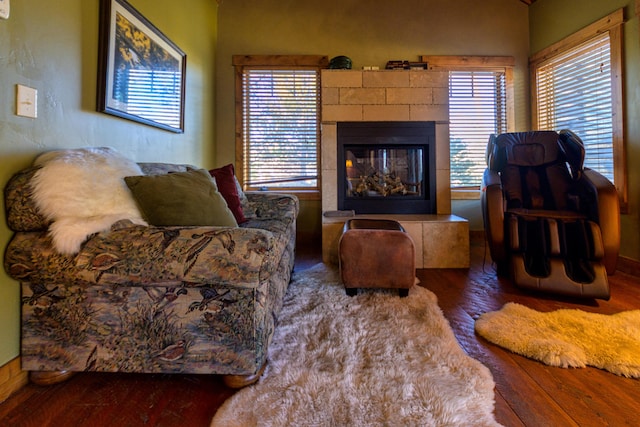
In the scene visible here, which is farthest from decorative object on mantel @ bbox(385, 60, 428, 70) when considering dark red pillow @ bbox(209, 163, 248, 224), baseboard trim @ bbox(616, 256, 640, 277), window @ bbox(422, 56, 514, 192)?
baseboard trim @ bbox(616, 256, 640, 277)

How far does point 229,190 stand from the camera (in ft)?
6.99

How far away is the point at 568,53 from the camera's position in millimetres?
3014

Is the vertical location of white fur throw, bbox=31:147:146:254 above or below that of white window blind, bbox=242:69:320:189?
below

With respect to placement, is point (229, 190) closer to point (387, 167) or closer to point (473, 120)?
point (387, 167)

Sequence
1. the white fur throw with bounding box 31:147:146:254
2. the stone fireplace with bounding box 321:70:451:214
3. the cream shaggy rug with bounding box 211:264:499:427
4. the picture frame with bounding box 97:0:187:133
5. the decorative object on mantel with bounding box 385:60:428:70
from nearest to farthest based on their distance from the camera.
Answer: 1. the cream shaggy rug with bounding box 211:264:499:427
2. the white fur throw with bounding box 31:147:146:254
3. the picture frame with bounding box 97:0:187:133
4. the stone fireplace with bounding box 321:70:451:214
5. the decorative object on mantel with bounding box 385:60:428:70

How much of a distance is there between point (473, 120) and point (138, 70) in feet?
12.1

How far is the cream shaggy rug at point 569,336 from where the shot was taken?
1.22m

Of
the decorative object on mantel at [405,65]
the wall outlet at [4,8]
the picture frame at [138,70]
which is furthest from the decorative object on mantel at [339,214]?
the wall outlet at [4,8]

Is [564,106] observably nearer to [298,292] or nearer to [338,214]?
[338,214]

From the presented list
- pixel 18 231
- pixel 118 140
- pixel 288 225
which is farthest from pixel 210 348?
pixel 118 140

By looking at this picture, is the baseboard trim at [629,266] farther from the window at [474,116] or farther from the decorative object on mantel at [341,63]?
the decorative object on mantel at [341,63]

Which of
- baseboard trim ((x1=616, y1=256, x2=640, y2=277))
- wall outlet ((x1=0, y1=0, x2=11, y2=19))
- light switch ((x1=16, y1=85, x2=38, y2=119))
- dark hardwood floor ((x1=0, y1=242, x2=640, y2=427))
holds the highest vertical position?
wall outlet ((x1=0, y1=0, x2=11, y2=19))

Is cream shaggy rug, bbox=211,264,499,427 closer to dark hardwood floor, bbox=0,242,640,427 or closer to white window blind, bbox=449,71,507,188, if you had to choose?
dark hardwood floor, bbox=0,242,640,427

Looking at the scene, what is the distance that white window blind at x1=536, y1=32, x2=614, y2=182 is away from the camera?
2.64 metres
